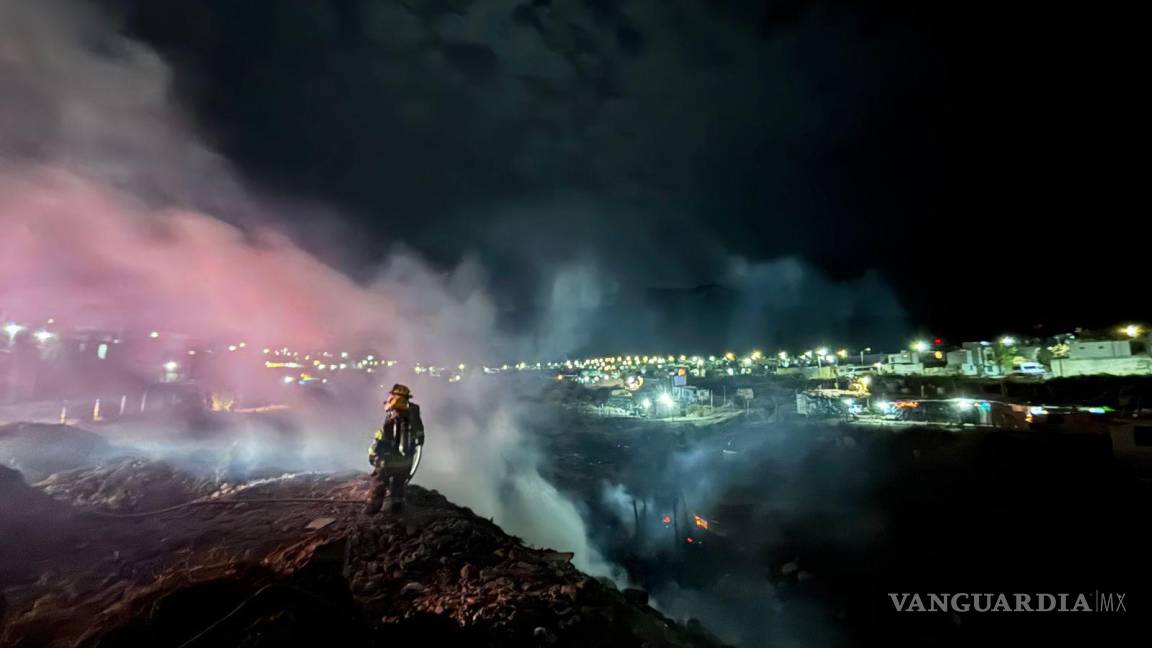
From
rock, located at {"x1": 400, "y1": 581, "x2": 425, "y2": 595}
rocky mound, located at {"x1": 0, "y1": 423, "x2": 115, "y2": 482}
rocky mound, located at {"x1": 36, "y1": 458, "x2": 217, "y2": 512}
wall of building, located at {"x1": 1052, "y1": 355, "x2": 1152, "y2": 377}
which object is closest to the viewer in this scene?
rock, located at {"x1": 400, "y1": 581, "x2": 425, "y2": 595}

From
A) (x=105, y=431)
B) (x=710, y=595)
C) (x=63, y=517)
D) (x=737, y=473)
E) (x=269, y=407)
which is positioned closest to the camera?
(x=63, y=517)

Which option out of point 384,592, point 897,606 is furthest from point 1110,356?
point 384,592

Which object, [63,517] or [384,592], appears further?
[63,517]

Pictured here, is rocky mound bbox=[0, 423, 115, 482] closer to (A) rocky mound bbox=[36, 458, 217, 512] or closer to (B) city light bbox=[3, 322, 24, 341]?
(A) rocky mound bbox=[36, 458, 217, 512]

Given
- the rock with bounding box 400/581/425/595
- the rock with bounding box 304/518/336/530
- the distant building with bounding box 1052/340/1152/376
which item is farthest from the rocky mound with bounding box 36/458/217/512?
the distant building with bounding box 1052/340/1152/376

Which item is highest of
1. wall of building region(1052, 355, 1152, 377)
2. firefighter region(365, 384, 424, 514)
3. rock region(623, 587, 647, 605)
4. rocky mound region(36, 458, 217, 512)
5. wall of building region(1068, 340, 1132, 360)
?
wall of building region(1068, 340, 1132, 360)

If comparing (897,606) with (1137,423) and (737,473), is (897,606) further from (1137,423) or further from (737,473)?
(1137,423)
